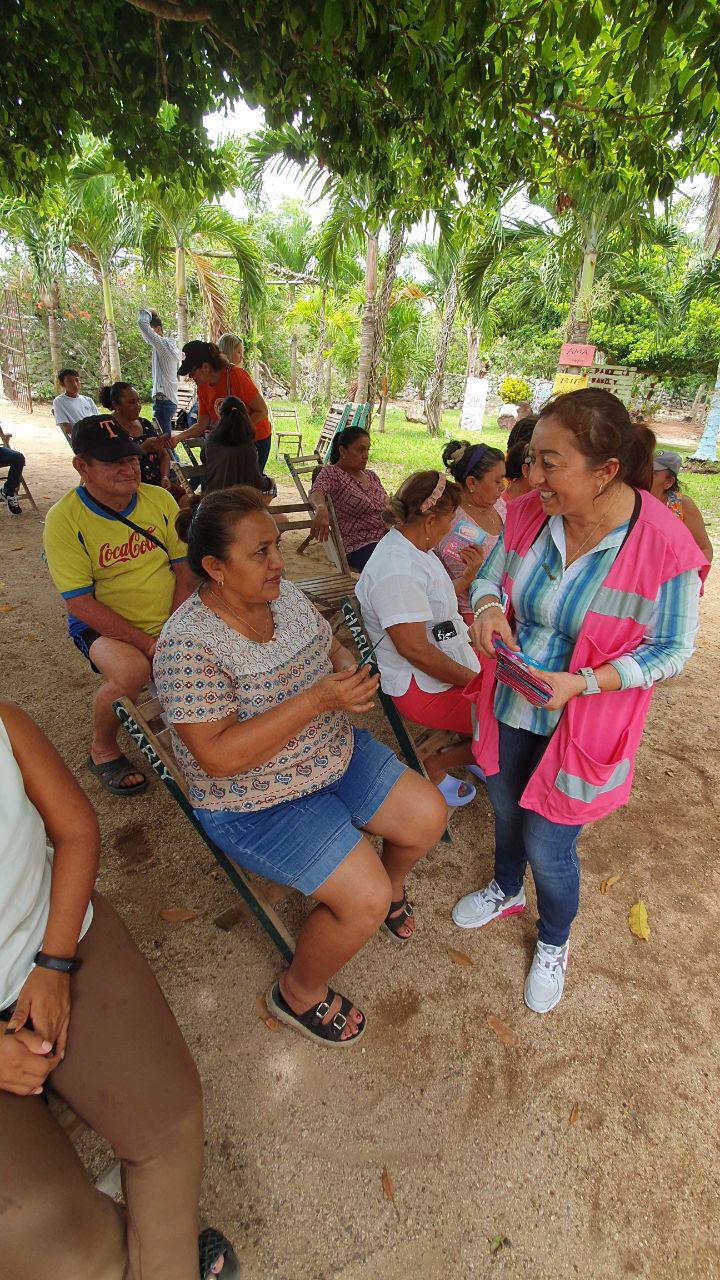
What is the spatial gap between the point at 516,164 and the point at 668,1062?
5.78 meters

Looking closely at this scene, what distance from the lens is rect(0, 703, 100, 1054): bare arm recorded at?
49.2 inches

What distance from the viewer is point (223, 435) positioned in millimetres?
4715

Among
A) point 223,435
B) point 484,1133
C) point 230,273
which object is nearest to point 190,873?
point 484,1133

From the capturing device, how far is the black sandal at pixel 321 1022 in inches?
75.0

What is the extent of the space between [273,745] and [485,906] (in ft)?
4.23

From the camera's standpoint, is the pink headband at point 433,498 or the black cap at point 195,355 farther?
the black cap at point 195,355

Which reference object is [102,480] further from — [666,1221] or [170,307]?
[170,307]

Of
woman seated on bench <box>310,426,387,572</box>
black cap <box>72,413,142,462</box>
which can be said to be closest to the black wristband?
black cap <box>72,413,142,462</box>

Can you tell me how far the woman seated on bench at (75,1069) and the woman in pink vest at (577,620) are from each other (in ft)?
4.10

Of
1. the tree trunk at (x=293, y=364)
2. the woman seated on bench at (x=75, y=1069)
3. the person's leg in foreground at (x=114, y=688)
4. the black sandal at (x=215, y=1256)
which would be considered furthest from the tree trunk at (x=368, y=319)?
the tree trunk at (x=293, y=364)

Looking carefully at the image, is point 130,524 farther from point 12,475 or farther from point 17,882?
point 12,475

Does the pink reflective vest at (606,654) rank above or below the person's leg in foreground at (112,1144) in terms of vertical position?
above

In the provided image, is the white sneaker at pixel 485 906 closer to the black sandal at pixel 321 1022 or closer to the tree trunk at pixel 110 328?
the black sandal at pixel 321 1022

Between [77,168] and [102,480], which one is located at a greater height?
[77,168]
